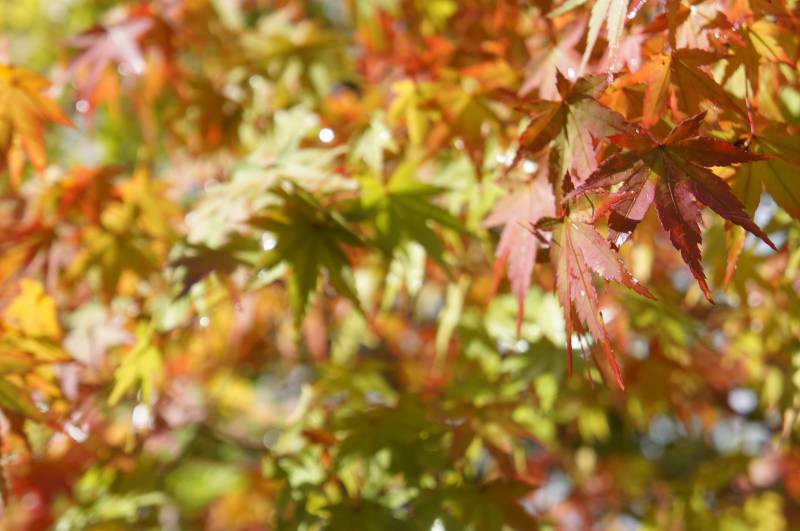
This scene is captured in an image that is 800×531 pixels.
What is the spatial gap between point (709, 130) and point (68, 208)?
1.29 m

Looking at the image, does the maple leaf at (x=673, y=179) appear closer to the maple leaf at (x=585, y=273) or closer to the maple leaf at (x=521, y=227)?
the maple leaf at (x=585, y=273)

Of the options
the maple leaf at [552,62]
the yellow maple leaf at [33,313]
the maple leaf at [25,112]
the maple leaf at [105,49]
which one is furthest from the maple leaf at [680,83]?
the maple leaf at [105,49]

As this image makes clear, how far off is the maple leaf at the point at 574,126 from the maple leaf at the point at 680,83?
51mm

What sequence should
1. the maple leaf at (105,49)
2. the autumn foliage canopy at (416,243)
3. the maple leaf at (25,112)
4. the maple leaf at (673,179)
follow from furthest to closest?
the maple leaf at (105,49), the maple leaf at (25,112), the autumn foliage canopy at (416,243), the maple leaf at (673,179)

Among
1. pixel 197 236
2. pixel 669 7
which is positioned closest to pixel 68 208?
pixel 197 236

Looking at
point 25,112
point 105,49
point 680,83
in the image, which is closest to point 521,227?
point 680,83

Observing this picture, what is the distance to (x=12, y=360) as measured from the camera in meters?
1.30

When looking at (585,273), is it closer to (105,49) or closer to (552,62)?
(552,62)

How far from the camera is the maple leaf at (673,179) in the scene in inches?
33.3

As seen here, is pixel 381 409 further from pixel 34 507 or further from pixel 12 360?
pixel 34 507

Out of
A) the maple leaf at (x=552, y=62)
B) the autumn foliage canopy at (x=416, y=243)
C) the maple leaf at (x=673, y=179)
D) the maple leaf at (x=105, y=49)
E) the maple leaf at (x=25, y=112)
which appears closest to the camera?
the maple leaf at (x=673, y=179)

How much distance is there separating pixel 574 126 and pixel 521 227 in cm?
18

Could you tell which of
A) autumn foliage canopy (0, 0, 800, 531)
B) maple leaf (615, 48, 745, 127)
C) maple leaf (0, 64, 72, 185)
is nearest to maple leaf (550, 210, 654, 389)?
autumn foliage canopy (0, 0, 800, 531)

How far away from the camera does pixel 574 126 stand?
979mm
